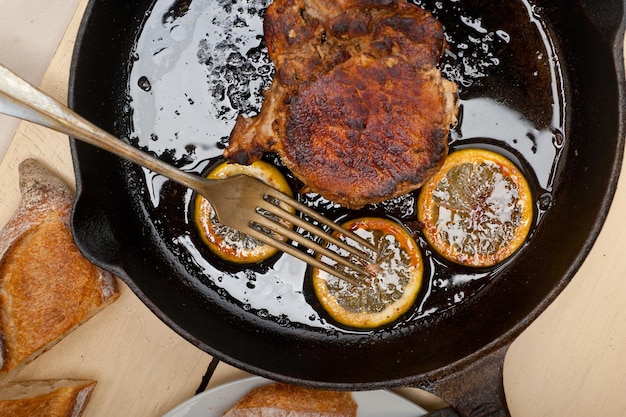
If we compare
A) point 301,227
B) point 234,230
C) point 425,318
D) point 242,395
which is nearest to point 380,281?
point 425,318

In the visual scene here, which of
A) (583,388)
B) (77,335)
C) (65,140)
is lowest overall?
(77,335)

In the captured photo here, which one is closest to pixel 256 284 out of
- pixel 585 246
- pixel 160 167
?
pixel 160 167

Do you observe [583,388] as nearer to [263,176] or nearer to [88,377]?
[263,176]

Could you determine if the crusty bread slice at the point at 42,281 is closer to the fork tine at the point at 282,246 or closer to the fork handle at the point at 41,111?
the fork handle at the point at 41,111

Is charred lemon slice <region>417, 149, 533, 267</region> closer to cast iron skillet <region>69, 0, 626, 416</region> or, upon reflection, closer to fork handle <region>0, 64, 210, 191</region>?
cast iron skillet <region>69, 0, 626, 416</region>

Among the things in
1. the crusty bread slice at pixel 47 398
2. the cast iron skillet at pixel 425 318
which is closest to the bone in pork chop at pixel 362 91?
the cast iron skillet at pixel 425 318

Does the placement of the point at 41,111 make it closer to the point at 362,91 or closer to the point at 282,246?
the point at 282,246

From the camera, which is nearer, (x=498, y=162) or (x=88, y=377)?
(x=498, y=162)

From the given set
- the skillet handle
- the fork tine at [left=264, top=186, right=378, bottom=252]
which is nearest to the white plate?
the skillet handle
